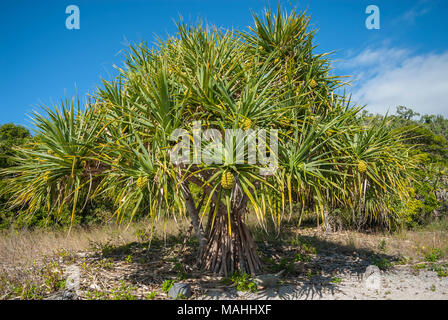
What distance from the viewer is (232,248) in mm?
4953

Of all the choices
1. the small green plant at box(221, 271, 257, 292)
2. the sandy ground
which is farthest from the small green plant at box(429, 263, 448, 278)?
the small green plant at box(221, 271, 257, 292)

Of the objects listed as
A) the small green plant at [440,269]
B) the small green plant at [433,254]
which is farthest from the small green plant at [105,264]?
the small green plant at [433,254]

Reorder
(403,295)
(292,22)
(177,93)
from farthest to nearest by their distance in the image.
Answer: (292,22) < (403,295) < (177,93)

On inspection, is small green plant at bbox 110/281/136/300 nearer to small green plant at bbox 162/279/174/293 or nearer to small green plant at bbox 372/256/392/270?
small green plant at bbox 162/279/174/293

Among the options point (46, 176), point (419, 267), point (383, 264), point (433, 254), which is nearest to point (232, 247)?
point (46, 176)

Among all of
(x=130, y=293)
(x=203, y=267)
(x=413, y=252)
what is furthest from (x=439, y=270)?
(x=130, y=293)

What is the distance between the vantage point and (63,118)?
13.0 feet

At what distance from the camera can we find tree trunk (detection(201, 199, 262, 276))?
4.92 m

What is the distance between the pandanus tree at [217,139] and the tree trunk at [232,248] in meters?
0.02

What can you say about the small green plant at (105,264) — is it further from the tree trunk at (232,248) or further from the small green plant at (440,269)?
the small green plant at (440,269)

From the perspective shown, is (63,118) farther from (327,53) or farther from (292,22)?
(327,53)

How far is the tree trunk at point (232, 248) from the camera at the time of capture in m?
4.92

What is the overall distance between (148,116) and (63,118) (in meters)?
1.25

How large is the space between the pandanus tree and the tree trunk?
0.06 feet
